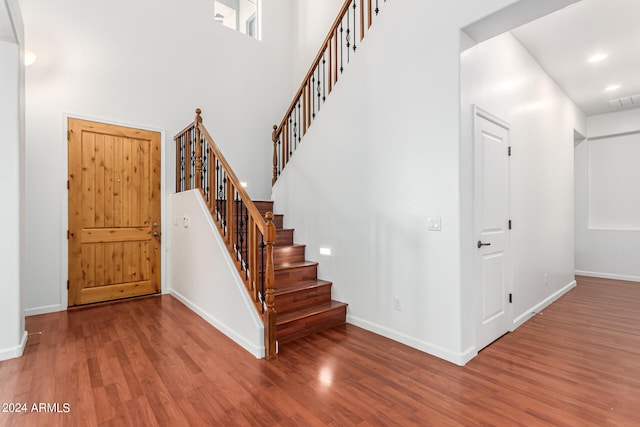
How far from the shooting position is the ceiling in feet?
10.5

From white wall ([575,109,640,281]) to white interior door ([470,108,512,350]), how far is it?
14.5ft

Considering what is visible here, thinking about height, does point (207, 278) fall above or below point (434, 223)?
below

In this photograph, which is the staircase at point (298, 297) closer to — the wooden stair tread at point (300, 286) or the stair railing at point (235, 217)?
the wooden stair tread at point (300, 286)

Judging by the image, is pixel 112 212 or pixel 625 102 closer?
pixel 112 212

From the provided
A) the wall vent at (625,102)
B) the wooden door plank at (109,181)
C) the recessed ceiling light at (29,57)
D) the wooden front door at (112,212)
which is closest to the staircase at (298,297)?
the wooden front door at (112,212)

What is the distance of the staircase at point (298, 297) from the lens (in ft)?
10.1

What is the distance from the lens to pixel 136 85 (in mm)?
4453

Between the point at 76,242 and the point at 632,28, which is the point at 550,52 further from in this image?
the point at 76,242

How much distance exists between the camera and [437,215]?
109 inches

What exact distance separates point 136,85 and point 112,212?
179 cm

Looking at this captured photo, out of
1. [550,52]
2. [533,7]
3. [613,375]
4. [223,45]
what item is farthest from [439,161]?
[223,45]

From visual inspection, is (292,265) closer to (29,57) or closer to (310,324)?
(310,324)

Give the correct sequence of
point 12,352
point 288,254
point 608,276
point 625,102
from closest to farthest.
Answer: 1. point 12,352
2. point 288,254
3. point 625,102
4. point 608,276

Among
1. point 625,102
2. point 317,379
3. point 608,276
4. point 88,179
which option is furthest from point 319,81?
point 608,276
